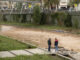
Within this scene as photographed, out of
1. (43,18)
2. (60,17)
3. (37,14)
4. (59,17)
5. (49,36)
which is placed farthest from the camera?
(43,18)

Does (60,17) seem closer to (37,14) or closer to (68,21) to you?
(68,21)

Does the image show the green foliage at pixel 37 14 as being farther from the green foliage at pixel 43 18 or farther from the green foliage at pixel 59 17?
the green foliage at pixel 59 17

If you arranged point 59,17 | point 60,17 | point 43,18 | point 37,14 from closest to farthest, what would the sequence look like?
point 60,17 < point 59,17 < point 37,14 < point 43,18

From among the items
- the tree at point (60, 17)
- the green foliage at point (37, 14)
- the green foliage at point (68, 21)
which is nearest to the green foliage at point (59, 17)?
the tree at point (60, 17)

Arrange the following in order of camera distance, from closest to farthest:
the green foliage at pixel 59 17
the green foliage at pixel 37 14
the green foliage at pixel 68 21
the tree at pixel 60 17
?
the green foliage at pixel 68 21
the tree at pixel 60 17
the green foliage at pixel 59 17
the green foliage at pixel 37 14

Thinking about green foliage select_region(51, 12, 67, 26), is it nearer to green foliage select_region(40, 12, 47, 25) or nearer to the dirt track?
green foliage select_region(40, 12, 47, 25)

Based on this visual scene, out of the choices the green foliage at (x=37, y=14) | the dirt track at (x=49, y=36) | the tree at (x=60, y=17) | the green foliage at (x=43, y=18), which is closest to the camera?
the dirt track at (x=49, y=36)

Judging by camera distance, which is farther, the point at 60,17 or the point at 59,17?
the point at 59,17

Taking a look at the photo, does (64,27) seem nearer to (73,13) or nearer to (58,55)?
(73,13)

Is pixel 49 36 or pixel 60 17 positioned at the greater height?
pixel 60 17

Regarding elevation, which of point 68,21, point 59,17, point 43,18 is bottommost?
point 43,18

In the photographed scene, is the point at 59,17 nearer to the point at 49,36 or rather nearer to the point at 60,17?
the point at 60,17

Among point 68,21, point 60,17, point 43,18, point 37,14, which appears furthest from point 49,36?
point 43,18

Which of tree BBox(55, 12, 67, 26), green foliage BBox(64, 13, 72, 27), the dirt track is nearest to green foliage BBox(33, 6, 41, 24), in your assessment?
tree BBox(55, 12, 67, 26)
